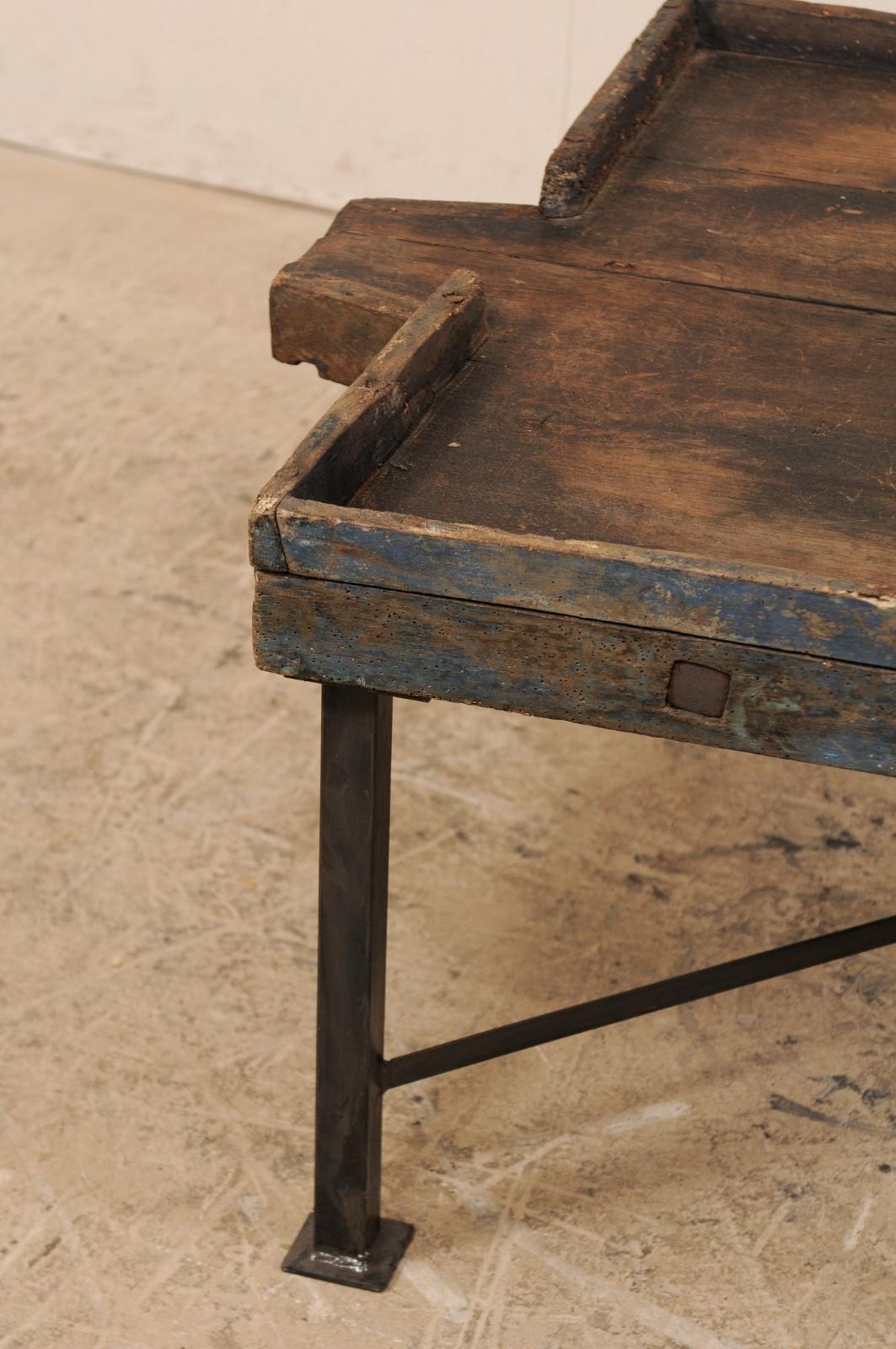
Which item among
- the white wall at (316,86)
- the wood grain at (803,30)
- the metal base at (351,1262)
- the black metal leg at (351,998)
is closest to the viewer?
the black metal leg at (351,998)

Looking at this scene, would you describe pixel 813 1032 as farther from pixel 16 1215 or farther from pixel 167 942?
pixel 16 1215

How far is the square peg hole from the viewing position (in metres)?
1.14

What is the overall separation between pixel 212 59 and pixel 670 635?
350 centimetres

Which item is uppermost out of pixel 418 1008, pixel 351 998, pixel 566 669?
pixel 566 669

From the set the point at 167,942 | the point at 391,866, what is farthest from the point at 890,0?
the point at 167,942

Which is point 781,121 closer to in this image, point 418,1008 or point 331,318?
point 331,318

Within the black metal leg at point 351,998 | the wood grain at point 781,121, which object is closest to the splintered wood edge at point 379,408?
the black metal leg at point 351,998

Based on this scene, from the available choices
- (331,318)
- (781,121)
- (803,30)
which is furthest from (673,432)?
(803,30)

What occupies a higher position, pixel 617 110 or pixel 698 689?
pixel 617 110

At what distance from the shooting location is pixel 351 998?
146cm

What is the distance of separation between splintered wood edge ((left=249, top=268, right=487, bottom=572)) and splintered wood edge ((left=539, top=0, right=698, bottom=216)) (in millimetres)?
248

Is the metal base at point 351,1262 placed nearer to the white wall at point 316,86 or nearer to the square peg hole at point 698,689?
the square peg hole at point 698,689

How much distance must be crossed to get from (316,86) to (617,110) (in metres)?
2.53

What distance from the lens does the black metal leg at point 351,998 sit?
1.35m
